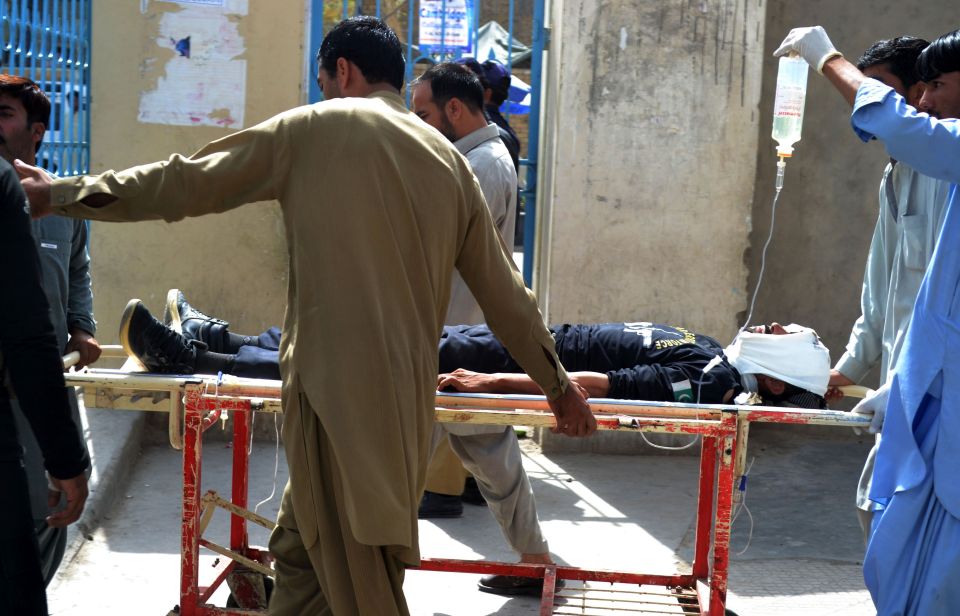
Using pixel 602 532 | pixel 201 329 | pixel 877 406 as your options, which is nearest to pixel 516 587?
pixel 602 532

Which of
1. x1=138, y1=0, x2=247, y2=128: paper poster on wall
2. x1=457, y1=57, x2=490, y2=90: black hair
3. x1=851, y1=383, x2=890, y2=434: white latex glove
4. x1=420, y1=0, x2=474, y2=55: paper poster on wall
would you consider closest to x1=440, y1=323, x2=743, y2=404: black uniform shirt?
x1=851, y1=383, x2=890, y2=434: white latex glove

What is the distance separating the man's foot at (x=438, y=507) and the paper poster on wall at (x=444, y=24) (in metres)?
2.40

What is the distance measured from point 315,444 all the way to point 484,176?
1989 millimetres

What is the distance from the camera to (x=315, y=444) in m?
2.80

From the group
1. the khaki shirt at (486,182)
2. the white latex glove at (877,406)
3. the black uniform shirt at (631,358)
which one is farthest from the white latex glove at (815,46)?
the khaki shirt at (486,182)

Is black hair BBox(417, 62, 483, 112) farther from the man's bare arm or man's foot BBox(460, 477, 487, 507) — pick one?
man's foot BBox(460, 477, 487, 507)

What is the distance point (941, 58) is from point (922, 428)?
99 cm

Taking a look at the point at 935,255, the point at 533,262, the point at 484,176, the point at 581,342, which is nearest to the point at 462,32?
the point at 533,262

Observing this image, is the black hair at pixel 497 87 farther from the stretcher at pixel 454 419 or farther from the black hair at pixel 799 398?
the stretcher at pixel 454 419

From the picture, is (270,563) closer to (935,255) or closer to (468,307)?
(468,307)

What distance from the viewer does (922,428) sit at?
2994mm

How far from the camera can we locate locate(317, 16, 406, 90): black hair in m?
3.04

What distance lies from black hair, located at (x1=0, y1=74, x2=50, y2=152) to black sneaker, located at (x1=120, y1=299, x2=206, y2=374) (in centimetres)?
Answer: 72

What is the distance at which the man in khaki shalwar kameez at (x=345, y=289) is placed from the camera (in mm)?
2742
